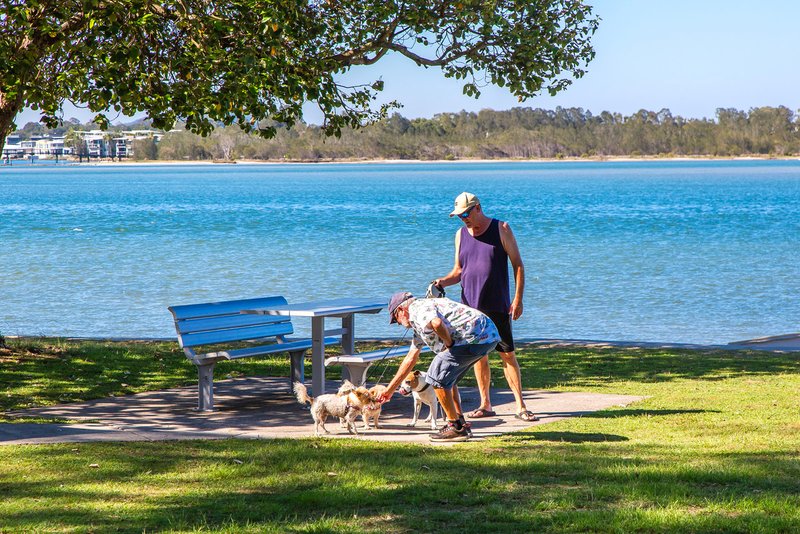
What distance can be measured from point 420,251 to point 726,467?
1411 inches

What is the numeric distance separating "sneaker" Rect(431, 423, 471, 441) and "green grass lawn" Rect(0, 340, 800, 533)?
11 cm

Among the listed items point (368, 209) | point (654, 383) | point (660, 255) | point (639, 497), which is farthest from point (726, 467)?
point (368, 209)

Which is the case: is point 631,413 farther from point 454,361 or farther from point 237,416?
point 237,416

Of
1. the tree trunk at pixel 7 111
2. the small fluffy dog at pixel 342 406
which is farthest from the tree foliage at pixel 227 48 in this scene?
the small fluffy dog at pixel 342 406

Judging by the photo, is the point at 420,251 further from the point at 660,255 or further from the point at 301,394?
the point at 301,394

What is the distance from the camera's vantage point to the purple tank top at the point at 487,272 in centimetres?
784

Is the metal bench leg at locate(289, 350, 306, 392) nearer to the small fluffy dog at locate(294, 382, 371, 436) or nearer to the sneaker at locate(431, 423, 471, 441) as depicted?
the small fluffy dog at locate(294, 382, 371, 436)

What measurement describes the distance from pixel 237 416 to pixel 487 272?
2422mm

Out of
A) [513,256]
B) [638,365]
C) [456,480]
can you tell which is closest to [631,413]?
[513,256]

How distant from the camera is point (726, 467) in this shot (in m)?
6.21

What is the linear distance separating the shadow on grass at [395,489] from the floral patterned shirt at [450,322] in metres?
0.72

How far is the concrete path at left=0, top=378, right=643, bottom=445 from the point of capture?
7.55 metres

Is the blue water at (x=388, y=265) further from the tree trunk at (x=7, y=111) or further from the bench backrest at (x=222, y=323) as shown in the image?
the tree trunk at (x=7, y=111)

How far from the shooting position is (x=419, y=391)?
7867 millimetres
